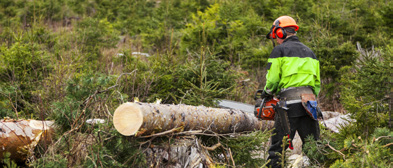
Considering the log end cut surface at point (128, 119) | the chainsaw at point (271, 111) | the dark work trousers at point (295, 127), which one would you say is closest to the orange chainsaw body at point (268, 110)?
the chainsaw at point (271, 111)

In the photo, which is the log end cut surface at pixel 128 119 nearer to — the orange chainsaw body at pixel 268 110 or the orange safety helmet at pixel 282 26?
the orange chainsaw body at pixel 268 110

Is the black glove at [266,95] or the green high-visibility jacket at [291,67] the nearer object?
the green high-visibility jacket at [291,67]

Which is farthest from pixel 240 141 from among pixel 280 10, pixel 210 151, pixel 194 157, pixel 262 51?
pixel 280 10

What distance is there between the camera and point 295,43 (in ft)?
15.9

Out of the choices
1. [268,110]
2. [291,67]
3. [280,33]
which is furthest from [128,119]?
[280,33]

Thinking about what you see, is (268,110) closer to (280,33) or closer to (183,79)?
(280,33)

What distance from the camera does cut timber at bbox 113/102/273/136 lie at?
359 centimetres

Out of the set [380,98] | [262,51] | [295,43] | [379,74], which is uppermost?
[295,43]

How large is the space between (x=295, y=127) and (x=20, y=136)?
3.31 m

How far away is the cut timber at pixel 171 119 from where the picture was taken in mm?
3592

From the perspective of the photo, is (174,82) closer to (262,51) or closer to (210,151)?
(210,151)

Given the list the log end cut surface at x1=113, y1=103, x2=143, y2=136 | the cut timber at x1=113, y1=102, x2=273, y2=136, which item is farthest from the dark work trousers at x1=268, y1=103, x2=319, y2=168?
the log end cut surface at x1=113, y1=103, x2=143, y2=136

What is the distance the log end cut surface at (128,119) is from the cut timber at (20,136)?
2.87ft

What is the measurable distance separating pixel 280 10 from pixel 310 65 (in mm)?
7535
